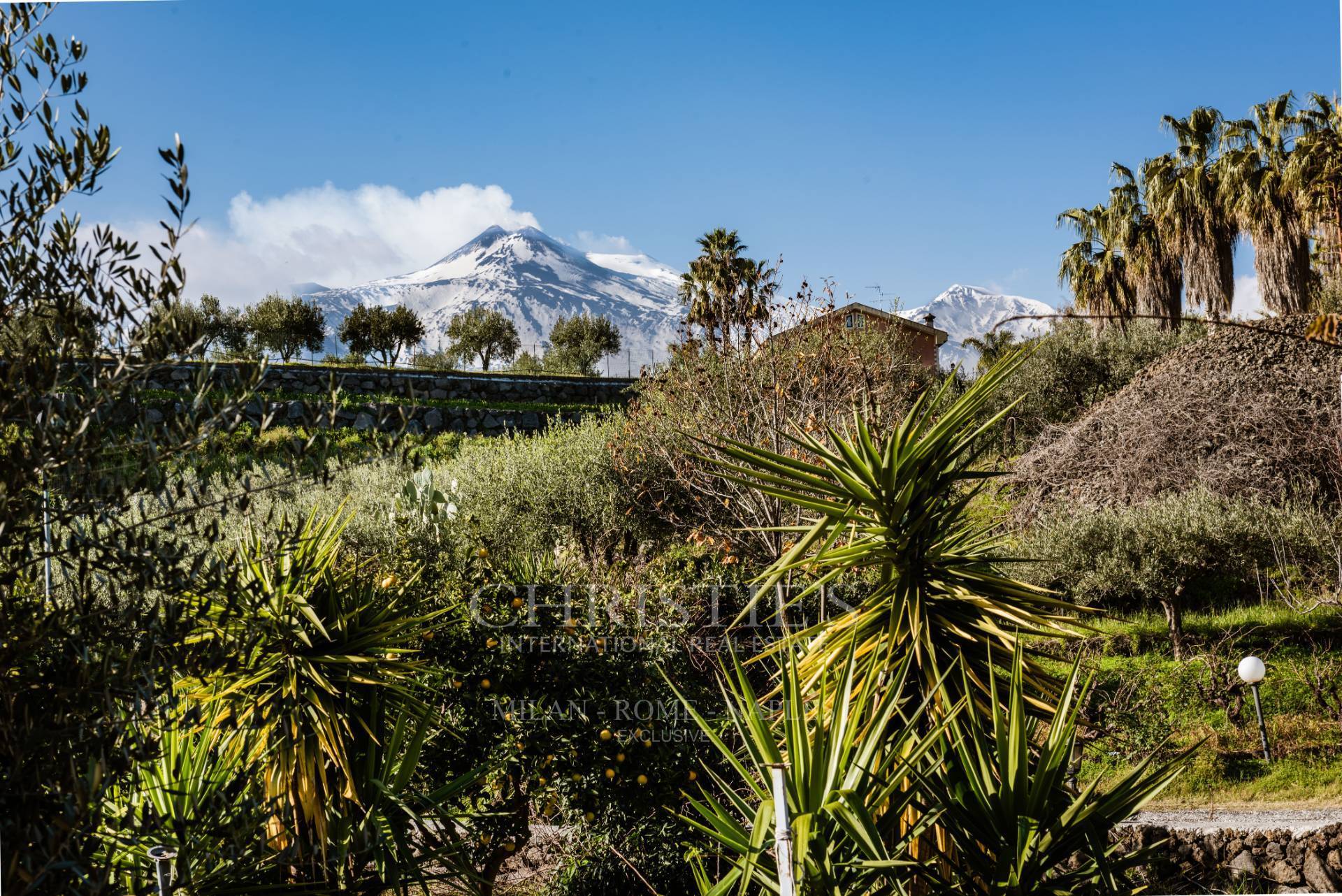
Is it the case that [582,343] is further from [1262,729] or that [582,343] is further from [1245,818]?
[1245,818]

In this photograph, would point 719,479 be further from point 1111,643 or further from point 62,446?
point 62,446

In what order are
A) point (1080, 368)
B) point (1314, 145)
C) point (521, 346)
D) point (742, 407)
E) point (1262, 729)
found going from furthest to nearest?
1. point (521, 346)
2. point (1080, 368)
3. point (1314, 145)
4. point (742, 407)
5. point (1262, 729)

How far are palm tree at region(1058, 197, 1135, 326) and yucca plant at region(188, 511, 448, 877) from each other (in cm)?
2283

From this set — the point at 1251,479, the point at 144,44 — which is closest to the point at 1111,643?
the point at 1251,479

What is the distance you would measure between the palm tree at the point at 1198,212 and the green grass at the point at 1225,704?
10.7m

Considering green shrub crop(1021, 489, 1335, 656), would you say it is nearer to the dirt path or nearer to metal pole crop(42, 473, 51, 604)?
the dirt path

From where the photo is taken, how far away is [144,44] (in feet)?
14.2

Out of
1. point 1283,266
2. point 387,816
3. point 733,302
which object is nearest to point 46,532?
point 387,816

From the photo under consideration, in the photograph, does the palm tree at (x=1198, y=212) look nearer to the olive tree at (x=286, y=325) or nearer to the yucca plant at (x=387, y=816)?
the yucca plant at (x=387, y=816)

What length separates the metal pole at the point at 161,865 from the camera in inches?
80.5

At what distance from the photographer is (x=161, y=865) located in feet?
7.14

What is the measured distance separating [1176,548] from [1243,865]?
4.71 metres

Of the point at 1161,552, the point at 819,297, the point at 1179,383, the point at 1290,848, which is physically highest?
the point at 819,297

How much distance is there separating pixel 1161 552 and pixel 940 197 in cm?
537
